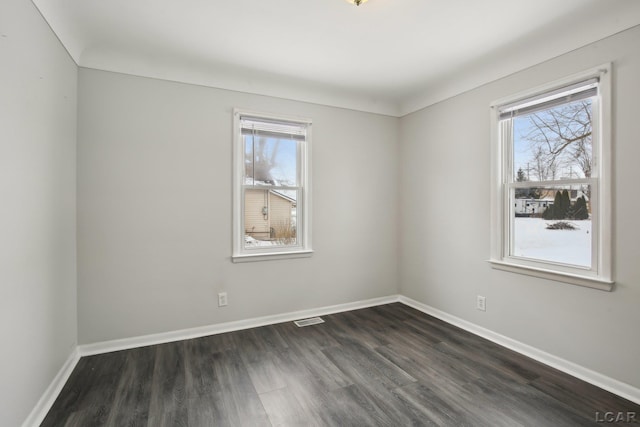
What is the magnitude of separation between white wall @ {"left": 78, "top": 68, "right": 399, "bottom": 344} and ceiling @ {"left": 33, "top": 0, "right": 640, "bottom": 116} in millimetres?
220

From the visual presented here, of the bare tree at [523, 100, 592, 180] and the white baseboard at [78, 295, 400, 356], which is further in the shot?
the white baseboard at [78, 295, 400, 356]

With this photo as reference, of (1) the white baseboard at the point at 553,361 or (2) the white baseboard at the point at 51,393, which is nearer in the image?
(2) the white baseboard at the point at 51,393

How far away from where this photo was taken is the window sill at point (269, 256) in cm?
307

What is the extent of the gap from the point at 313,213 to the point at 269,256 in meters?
0.70

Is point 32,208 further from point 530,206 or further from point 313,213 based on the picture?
point 530,206

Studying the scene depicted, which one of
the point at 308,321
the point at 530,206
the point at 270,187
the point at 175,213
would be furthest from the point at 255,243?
the point at 530,206

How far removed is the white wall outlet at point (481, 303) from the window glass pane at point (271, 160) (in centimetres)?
220

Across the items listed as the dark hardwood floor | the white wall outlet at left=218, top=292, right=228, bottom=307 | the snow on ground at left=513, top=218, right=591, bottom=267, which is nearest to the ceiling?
the snow on ground at left=513, top=218, right=591, bottom=267

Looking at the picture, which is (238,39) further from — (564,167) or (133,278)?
(564,167)

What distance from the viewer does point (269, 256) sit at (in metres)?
3.21

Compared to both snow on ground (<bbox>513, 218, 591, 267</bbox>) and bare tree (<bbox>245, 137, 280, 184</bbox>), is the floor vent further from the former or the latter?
snow on ground (<bbox>513, 218, 591, 267</bbox>)

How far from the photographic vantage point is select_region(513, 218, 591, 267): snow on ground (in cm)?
227

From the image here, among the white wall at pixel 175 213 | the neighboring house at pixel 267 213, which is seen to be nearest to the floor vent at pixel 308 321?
the white wall at pixel 175 213

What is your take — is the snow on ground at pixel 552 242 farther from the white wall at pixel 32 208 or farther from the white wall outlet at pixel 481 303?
the white wall at pixel 32 208
